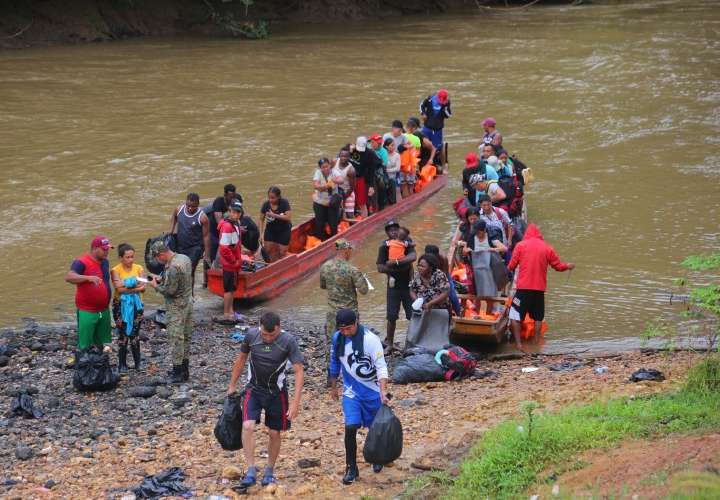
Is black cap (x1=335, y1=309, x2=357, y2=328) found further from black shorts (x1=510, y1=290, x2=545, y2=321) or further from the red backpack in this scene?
black shorts (x1=510, y1=290, x2=545, y2=321)

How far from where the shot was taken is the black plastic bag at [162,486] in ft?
28.9

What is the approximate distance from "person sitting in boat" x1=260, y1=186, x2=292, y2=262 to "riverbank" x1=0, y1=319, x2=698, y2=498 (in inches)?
104

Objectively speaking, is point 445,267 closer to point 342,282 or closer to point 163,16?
point 342,282

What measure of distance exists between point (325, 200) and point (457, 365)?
5463 millimetres

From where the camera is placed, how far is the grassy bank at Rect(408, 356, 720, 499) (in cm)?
809

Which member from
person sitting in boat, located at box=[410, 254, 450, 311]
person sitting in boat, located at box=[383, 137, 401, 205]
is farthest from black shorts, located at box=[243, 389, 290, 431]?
person sitting in boat, located at box=[383, 137, 401, 205]

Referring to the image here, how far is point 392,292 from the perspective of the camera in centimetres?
1265

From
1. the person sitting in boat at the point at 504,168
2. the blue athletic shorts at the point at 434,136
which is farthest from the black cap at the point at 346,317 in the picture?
the blue athletic shorts at the point at 434,136

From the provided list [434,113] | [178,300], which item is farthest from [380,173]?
[178,300]

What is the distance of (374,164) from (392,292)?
215 inches

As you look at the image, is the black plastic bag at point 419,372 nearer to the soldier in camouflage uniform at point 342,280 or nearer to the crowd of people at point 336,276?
the crowd of people at point 336,276

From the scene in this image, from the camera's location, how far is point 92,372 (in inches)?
448

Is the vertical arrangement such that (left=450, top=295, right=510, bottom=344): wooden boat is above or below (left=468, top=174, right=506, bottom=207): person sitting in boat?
below

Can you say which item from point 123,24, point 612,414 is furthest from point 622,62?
point 612,414
